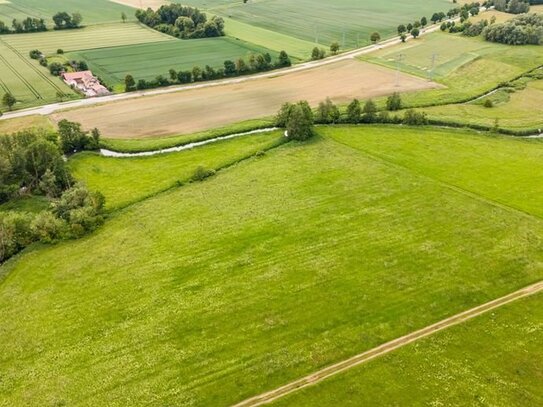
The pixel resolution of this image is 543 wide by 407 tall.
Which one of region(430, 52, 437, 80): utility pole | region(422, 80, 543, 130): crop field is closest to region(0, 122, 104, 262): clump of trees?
region(422, 80, 543, 130): crop field

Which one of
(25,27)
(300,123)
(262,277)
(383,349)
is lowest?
(383,349)

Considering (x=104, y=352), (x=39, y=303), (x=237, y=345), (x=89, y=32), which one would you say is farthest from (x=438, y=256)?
Result: (x=89, y=32)

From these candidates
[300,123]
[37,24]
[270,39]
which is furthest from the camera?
[37,24]

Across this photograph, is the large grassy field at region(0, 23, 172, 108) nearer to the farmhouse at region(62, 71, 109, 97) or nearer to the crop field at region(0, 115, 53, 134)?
the farmhouse at region(62, 71, 109, 97)

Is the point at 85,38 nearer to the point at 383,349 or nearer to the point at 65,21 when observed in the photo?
the point at 65,21

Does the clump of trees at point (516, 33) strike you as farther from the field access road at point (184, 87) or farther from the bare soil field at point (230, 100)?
the bare soil field at point (230, 100)

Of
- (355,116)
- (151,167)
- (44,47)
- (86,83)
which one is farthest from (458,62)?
(44,47)
